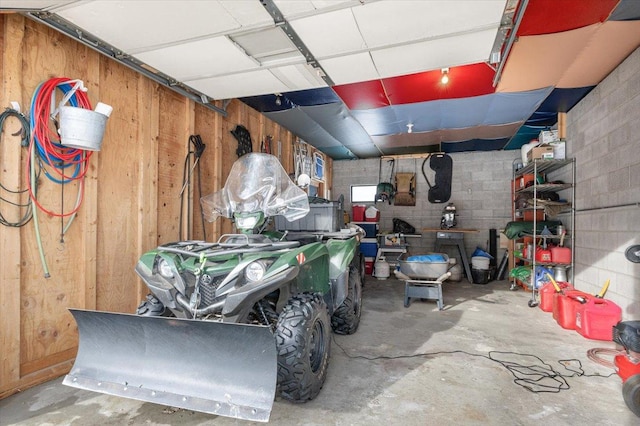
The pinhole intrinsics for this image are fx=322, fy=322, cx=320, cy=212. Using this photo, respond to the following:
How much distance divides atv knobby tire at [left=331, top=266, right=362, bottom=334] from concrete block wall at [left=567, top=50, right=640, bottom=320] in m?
2.57

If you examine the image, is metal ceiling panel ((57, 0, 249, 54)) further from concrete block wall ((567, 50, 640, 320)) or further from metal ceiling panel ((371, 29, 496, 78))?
concrete block wall ((567, 50, 640, 320))

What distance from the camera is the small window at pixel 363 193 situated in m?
7.79

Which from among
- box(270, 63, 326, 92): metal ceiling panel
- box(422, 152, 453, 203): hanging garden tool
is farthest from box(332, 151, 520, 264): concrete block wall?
box(270, 63, 326, 92): metal ceiling panel

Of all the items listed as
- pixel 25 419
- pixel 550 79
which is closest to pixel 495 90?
pixel 550 79

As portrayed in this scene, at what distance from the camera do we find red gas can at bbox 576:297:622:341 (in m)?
3.06

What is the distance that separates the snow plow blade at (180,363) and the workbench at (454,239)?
5.66 meters

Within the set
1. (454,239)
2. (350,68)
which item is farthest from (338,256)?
(454,239)

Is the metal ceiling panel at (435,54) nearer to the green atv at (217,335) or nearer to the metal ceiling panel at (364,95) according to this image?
the metal ceiling panel at (364,95)

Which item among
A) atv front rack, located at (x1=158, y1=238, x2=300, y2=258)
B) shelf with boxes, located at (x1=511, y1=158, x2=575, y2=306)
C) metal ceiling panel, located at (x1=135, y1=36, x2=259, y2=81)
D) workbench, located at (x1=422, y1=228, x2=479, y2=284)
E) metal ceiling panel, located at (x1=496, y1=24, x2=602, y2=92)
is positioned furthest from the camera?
workbench, located at (x1=422, y1=228, x2=479, y2=284)

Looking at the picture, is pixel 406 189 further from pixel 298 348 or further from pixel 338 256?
pixel 298 348

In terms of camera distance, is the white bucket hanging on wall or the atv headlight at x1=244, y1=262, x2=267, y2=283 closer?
the atv headlight at x1=244, y1=262, x2=267, y2=283

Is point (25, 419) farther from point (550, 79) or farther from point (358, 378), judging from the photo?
point (550, 79)

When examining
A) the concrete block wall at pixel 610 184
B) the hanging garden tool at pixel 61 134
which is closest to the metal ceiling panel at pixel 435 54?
the concrete block wall at pixel 610 184

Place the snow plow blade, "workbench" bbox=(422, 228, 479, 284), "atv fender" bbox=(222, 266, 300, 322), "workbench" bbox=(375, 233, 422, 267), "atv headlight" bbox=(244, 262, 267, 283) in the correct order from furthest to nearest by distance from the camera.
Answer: "workbench" bbox=(375, 233, 422, 267), "workbench" bbox=(422, 228, 479, 284), "atv headlight" bbox=(244, 262, 267, 283), "atv fender" bbox=(222, 266, 300, 322), the snow plow blade
